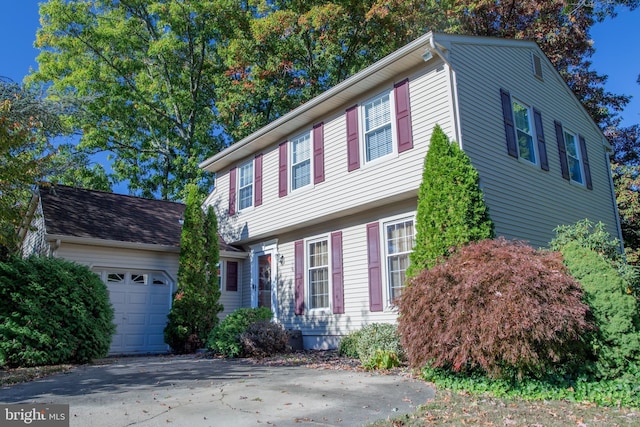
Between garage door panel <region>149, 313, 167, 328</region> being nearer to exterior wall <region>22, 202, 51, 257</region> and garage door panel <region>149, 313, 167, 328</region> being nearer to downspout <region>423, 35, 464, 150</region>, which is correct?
exterior wall <region>22, 202, 51, 257</region>

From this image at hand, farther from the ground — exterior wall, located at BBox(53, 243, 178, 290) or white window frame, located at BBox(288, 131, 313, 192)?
white window frame, located at BBox(288, 131, 313, 192)

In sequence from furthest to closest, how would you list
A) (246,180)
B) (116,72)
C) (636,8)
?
(116,72) → (246,180) → (636,8)

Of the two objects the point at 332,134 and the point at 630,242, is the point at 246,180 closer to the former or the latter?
the point at 332,134

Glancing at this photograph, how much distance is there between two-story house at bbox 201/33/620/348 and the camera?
30.8 feet

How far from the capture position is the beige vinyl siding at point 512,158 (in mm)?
9289

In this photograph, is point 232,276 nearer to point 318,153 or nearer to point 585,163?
point 318,153

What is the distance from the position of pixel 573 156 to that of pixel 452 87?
18.3 ft

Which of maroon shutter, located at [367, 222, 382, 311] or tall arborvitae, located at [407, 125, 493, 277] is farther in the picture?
maroon shutter, located at [367, 222, 382, 311]

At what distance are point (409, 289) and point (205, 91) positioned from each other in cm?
2020

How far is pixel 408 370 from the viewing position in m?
7.82

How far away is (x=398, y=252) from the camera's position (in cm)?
1005

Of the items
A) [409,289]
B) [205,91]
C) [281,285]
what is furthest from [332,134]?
[205,91]

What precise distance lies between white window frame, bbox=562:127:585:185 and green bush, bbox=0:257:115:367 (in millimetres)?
11602

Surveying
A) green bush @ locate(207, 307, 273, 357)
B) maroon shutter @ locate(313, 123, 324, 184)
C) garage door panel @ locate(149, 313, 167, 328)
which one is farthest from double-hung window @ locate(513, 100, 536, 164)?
garage door panel @ locate(149, 313, 167, 328)
